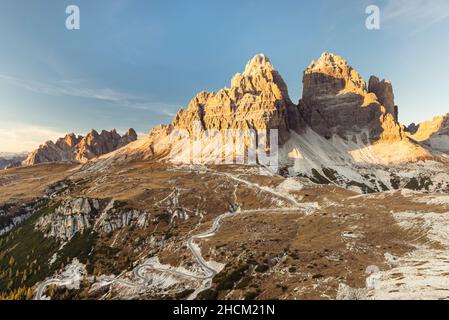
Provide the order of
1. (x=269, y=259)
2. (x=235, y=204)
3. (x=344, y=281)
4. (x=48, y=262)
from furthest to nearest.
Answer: (x=235, y=204)
(x=48, y=262)
(x=269, y=259)
(x=344, y=281)

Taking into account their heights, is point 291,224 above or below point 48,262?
above

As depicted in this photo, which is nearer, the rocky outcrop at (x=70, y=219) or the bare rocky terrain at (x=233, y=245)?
the bare rocky terrain at (x=233, y=245)

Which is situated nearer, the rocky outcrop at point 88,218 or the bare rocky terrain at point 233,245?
the bare rocky terrain at point 233,245

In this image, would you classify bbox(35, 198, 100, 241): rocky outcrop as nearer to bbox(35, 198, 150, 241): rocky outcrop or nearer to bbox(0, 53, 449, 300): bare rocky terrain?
bbox(35, 198, 150, 241): rocky outcrop

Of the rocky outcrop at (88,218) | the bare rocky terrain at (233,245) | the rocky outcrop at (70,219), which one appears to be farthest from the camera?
the rocky outcrop at (70,219)

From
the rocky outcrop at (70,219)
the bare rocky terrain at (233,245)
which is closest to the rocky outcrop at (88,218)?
the rocky outcrop at (70,219)

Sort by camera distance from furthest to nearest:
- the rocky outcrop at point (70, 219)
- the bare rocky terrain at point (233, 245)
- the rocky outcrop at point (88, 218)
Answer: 1. the rocky outcrop at point (70, 219)
2. the rocky outcrop at point (88, 218)
3. the bare rocky terrain at point (233, 245)

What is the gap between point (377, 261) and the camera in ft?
215

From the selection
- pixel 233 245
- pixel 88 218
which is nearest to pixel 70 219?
pixel 88 218

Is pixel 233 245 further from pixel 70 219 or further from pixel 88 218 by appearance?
pixel 70 219

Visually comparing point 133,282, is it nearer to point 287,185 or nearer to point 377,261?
point 377,261

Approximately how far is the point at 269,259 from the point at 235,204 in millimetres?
84268

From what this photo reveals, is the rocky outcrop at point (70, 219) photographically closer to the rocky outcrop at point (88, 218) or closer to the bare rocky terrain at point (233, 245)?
the rocky outcrop at point (88, 218)
